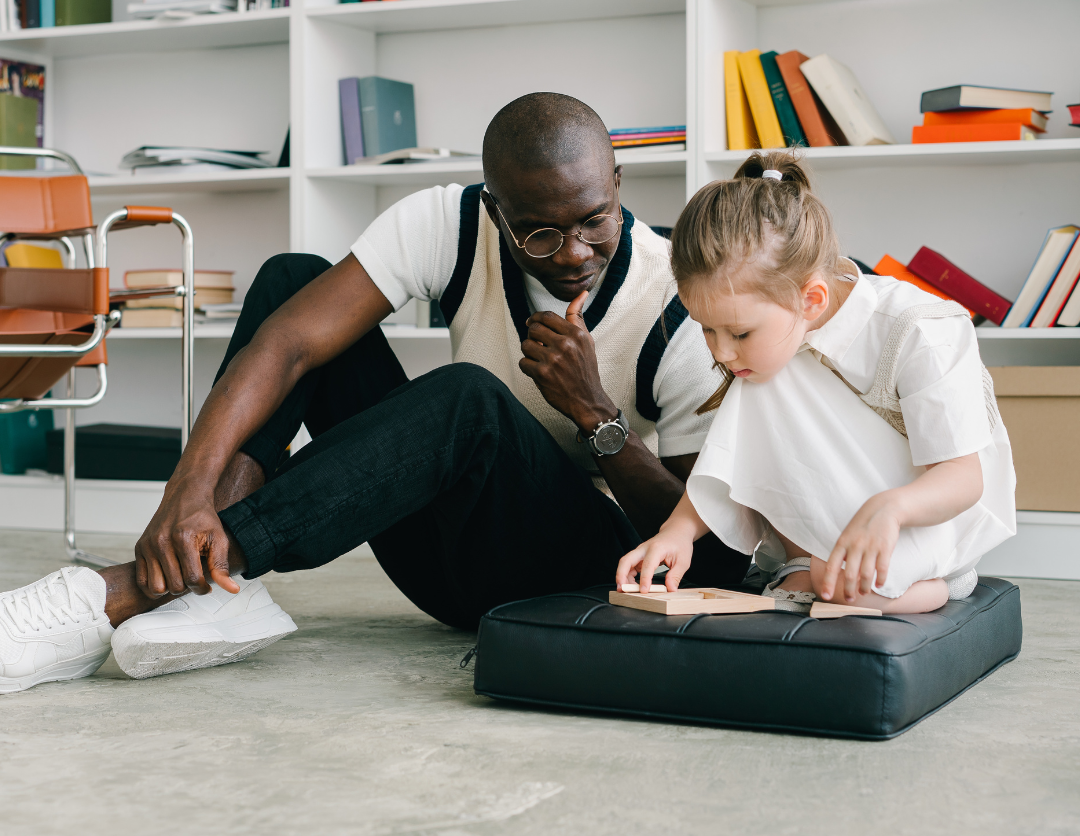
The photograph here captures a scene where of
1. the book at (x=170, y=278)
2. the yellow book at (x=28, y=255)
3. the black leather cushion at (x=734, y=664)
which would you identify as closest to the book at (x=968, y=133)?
the black leather cushion at (x=734, y=664)

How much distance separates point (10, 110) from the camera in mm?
3260

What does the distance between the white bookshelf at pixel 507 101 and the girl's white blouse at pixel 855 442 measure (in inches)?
49.5

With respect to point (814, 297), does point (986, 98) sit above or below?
above

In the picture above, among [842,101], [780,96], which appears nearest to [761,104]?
[780,96]

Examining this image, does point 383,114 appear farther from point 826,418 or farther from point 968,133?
point 826,418

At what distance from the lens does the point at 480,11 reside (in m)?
2.91

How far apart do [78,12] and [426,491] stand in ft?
8.77

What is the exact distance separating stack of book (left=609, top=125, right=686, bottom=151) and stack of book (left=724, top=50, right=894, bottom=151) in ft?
0.41

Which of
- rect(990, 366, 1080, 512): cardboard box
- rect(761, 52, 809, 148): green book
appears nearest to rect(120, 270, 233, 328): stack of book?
rect(761, 52, 809, 148): green book

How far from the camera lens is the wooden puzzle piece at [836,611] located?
117 centimetres

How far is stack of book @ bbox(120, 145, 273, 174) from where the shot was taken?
9.80 feet

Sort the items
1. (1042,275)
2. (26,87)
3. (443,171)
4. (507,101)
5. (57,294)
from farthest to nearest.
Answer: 1. (26,87)
2. (507,101)
3. (443,171)
4. (1042,275)
5. (57,294)

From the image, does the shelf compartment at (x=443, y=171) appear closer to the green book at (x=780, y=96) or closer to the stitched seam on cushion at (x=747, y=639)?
the green book at (x=780, y=96)

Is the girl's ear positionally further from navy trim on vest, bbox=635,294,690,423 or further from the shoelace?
the shoelace
